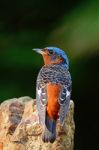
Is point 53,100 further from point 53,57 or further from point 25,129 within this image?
point 53,57

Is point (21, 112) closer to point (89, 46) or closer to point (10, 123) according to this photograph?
point (10, 123)

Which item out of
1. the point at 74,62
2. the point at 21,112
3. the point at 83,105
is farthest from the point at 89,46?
the point at 21,112

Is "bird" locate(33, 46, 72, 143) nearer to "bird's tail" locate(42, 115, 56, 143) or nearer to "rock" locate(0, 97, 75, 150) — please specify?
"bird's tail" locate(42, 115, 56, 143)

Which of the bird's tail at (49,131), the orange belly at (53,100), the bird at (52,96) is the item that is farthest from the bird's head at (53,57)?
the bird's tail at (49,131)

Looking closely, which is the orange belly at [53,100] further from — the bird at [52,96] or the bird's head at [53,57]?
the bird's head at [53,57]

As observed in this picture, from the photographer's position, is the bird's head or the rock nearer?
the rock

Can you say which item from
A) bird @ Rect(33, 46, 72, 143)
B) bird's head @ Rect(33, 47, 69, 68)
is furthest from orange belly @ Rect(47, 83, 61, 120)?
bird's head @ Rect(33, 47, 69, 68)

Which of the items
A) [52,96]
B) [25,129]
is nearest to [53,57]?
[52,96]
